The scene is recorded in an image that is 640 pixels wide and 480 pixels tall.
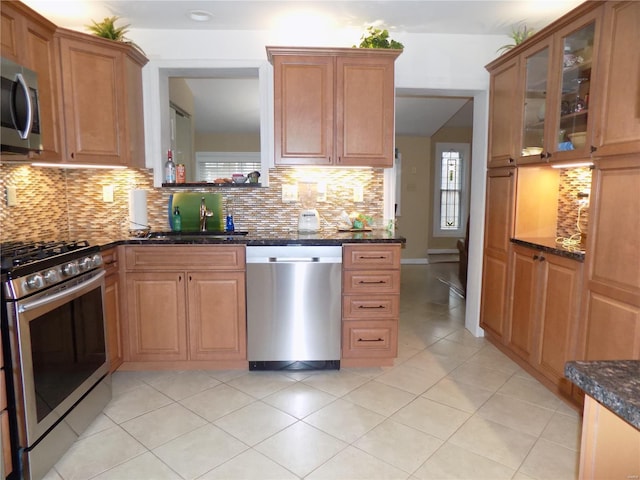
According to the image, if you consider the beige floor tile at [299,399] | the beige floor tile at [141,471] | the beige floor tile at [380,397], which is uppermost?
the beige floor tile at [380,397]

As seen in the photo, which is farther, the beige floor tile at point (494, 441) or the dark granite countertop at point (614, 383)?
the beige floor tile at point (494, 441)

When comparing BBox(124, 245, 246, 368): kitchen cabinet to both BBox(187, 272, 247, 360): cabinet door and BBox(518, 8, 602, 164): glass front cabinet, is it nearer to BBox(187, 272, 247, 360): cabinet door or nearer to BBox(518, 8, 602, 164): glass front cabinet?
BBox(187, 272, 247, 360): cabinet door

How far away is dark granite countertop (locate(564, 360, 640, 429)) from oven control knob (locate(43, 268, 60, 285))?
80.9 inches

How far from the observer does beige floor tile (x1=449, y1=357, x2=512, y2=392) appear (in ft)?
8.97

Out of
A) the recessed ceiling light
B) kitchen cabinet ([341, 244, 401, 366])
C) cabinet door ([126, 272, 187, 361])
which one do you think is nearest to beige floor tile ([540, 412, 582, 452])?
kitchen cabinet ([341, 244, 401, 366])

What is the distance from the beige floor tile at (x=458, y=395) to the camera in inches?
97.6

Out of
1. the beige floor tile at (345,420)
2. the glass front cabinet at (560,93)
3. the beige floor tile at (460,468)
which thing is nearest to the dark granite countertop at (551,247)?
the glass front cabinet at (560,93)

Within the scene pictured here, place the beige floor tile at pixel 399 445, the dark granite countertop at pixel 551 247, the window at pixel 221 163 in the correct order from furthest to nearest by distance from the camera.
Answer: the window at pixel 221 163
the dark granite countertop at pixel 551 247
the beige floor tile at pixel 399 445

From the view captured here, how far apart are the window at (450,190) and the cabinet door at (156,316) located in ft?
19.7

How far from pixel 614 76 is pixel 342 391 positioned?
2.33m

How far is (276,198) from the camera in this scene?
3.40 metres

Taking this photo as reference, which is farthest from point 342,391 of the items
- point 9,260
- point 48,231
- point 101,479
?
point 48,231

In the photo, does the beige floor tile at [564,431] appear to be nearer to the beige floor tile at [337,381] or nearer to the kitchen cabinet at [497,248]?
the kitchen cabinet at [497,248]

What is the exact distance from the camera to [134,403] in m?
2.48
